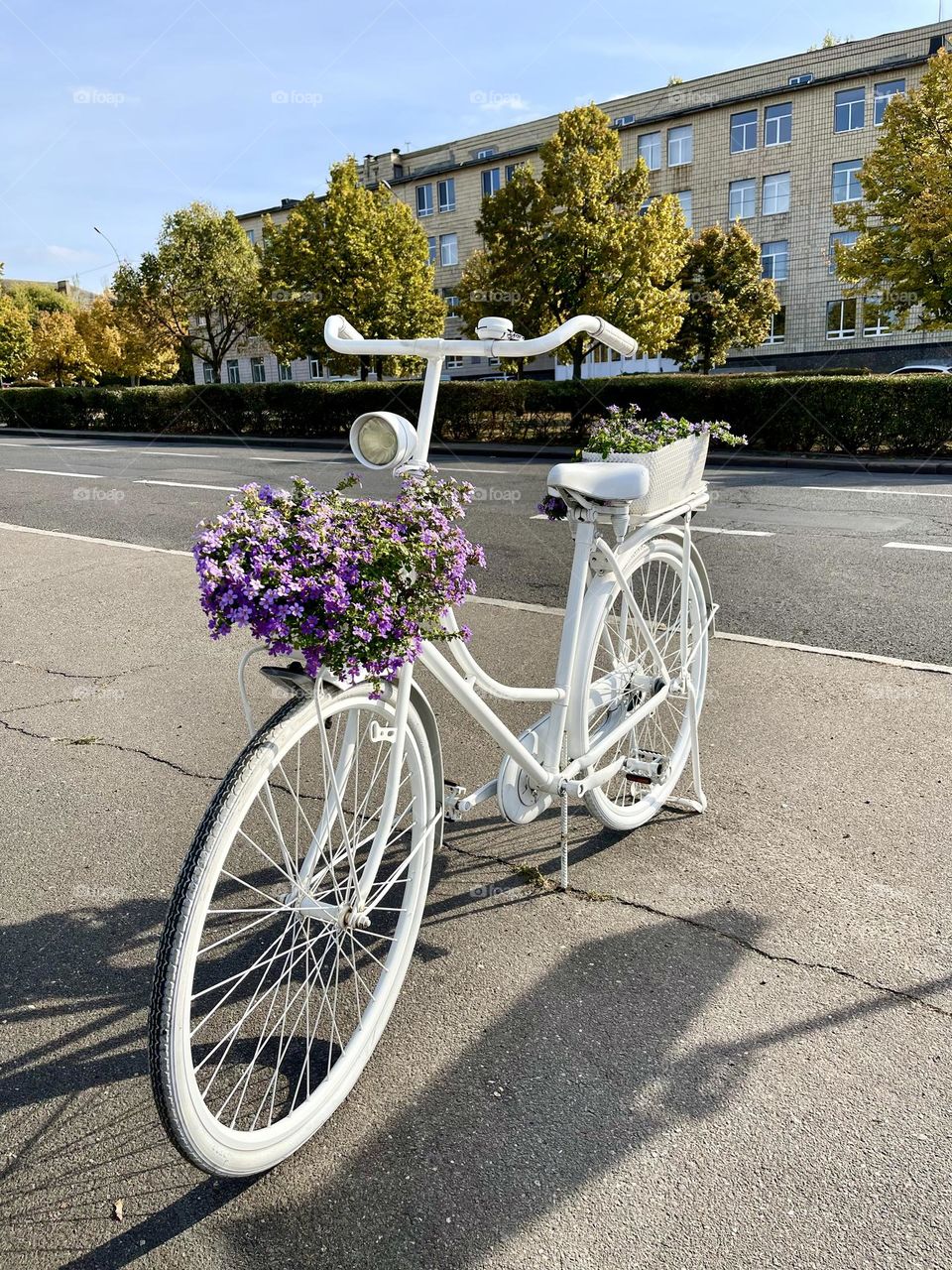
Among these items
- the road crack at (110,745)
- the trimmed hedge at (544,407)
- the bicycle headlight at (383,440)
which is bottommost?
the road crack at (110,745)

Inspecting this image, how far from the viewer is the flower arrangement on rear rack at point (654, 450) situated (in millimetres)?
3010

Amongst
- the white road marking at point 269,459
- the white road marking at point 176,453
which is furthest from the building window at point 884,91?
the white road marking at point 176,453

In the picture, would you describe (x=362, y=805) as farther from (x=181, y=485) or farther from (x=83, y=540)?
(x=181, y=485)

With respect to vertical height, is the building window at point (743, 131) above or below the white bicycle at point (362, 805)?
above

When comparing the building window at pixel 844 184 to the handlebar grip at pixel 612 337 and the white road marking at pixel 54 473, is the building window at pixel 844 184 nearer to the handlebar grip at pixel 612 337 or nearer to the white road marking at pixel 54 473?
the white road marking at pixel 54 473

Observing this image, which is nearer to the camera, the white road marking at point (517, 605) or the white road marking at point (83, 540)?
the white road marking at point (517, 605)

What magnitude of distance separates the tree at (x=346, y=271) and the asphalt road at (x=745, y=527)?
39.0 ft

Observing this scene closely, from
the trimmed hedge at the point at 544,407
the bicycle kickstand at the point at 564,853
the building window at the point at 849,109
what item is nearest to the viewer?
the bicycle kickstand at the point at 564,853

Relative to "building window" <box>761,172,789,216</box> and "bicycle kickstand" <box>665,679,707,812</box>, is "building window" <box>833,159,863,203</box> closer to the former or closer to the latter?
"building window" <box>761,172,789,216</box>

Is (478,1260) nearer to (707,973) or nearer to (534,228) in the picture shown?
(707,973)

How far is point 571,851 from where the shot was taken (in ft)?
11.3

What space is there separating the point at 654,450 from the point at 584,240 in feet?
69.6

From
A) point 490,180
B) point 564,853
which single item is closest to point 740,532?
point 564,853

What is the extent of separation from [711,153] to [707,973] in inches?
1875
